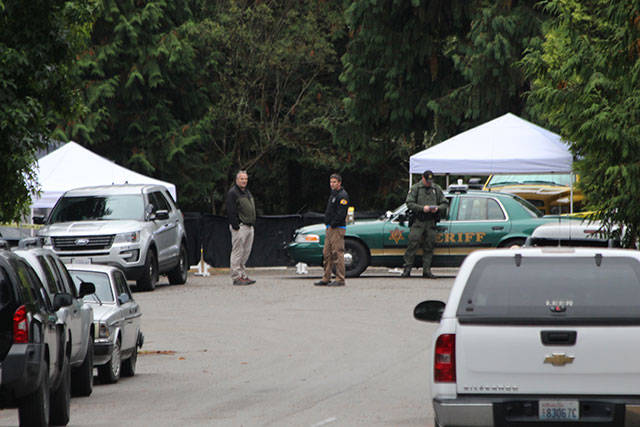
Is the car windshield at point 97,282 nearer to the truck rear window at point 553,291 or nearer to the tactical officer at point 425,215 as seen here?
the truck rear window at point 553,291

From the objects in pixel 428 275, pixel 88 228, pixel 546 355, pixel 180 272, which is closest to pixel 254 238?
pixel 180 272

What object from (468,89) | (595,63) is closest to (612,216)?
(595,63)

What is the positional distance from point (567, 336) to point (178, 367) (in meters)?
7.31

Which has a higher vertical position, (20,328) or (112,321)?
(20,328)

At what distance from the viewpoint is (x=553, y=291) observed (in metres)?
7.76

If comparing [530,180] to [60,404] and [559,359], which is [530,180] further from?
[559,359]

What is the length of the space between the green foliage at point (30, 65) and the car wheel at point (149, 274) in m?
9.87

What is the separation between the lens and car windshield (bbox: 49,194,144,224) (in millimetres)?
24422

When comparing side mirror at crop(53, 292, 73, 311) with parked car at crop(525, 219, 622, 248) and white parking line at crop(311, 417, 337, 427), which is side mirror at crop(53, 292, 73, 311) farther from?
parked car at crop(525, 219, 622, 248)

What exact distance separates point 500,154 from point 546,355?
20290 mm

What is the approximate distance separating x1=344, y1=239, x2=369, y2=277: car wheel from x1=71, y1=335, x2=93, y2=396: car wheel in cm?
1474

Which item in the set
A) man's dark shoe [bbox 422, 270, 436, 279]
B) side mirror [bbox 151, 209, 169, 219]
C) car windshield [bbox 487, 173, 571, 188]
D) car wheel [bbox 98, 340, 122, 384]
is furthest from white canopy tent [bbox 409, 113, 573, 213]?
car wheel [bbox 98, 340, 122, 384]

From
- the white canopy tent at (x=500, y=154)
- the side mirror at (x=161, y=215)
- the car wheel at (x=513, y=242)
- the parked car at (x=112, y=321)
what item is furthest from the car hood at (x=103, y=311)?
the white canopy tent at (x=500, y=154)

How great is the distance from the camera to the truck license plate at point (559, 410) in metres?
7.50
